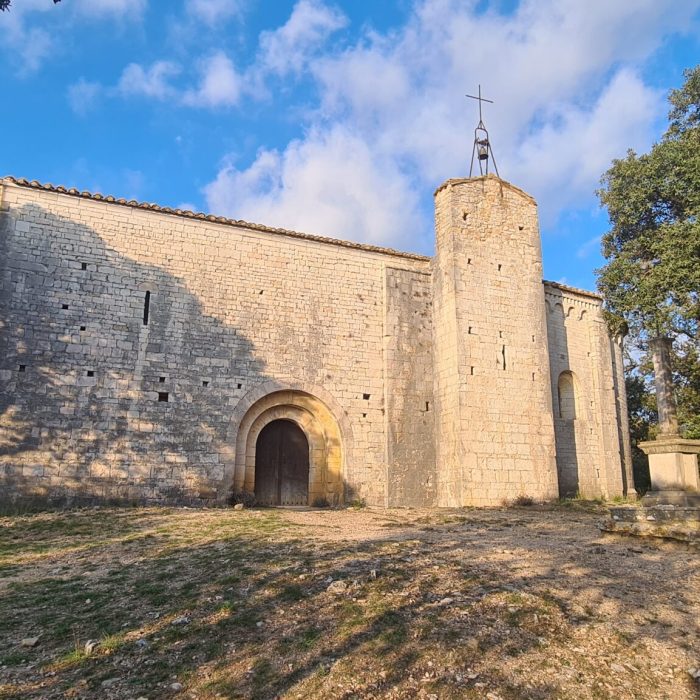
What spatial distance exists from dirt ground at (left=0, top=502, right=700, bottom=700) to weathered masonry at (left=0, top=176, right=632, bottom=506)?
14.4 ft

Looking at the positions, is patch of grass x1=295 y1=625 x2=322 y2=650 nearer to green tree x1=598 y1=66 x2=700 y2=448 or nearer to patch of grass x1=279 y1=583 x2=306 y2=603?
patch of grass x1=279 y1=583 x2=306 y2=603

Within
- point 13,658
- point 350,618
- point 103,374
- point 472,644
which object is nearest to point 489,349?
point 103,374

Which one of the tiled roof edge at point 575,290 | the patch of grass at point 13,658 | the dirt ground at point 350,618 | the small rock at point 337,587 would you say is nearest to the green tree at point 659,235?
the tiled roof edge at point 575,290

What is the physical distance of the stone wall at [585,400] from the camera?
17.4m

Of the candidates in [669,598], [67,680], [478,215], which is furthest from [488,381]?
[67,680]

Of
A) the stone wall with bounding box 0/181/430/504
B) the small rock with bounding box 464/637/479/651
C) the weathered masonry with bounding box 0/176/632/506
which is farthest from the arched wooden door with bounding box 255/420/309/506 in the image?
the small rock with bounding box 464/637/479/651

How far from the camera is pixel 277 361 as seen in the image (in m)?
14.6

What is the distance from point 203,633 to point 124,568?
264 cm

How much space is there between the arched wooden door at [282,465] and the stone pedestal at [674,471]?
8064 millimetres

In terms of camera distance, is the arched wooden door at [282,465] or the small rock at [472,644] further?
the arched wooden door at [282,465]

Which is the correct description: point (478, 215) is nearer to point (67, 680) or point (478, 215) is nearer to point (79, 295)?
point (79, 295)

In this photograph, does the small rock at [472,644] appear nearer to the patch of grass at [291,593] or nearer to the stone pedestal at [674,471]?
the patch of grass at [291,593]

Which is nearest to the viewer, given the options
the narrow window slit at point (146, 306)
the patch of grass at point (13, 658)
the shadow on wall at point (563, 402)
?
the patch of grass at point (13, 658)

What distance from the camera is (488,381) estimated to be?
1514 cm
